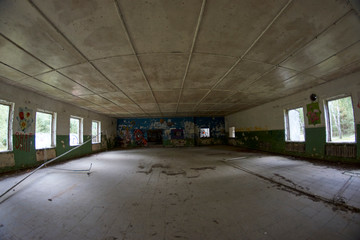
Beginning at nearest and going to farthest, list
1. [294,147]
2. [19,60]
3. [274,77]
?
1. [19,60]
2. [274,77]
3. [294,147]

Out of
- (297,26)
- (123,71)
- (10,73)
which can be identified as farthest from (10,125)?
(297,26)

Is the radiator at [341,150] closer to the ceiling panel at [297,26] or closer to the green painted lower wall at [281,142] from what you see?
the green painted lower wall at [281,142]

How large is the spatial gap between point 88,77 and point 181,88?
2.93 metres

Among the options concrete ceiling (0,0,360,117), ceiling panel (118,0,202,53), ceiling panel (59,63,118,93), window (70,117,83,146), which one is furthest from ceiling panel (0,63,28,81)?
window (70,117,83,146)

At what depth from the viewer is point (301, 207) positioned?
1992mm

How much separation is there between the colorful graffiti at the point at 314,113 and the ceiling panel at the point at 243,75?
116 inches

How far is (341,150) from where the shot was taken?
446 centimetres

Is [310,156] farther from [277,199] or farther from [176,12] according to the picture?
[176,12]

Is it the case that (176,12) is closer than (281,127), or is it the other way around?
(176,12)

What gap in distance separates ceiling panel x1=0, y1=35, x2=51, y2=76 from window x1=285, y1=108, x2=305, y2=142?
9.28 meters

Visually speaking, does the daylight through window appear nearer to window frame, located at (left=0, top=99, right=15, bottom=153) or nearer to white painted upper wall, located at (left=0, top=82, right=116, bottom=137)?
window frame, located at (left=0, top=99, right=15, bottom=153)

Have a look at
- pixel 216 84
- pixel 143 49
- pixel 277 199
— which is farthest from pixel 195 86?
pixel 277 199

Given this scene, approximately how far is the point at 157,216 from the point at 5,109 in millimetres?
6142

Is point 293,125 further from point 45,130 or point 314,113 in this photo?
point 45,130
